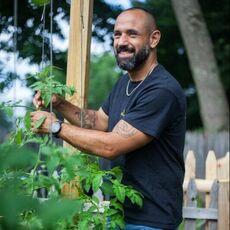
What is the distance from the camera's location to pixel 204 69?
1221 centimetres

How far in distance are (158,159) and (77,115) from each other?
590mm

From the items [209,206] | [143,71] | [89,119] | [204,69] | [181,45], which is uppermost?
[181,45]

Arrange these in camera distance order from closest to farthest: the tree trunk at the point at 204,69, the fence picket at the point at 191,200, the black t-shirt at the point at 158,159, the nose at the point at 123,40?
the black t-shirt at the point at 158,159 < the nose at the point at 123,40 < the fence picket at the point at 191,200 < the tree trunk at the point at 204,69

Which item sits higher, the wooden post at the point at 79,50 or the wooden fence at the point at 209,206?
the wooden post at the point at 79,50

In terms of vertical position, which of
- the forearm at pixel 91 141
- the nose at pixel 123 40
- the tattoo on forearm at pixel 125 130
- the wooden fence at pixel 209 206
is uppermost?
the nose at pixel 123 40

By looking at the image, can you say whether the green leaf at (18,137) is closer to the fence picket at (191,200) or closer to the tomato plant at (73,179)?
the tomato plant at (73,179)

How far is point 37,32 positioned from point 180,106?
2.71m

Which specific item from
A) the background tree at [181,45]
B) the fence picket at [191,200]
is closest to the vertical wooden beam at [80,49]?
the fence picket at [191,200]

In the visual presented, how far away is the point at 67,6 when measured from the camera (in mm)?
4520

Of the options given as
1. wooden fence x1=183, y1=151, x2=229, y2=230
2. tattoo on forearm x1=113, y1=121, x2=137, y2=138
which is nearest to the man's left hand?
tattoo on forearm x1=113, y1=121, x2=137, y2=138

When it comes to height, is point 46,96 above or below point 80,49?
below

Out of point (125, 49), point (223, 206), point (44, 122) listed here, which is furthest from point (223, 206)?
point (44, 122)

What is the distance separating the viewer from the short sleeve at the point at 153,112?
2732 millimetres

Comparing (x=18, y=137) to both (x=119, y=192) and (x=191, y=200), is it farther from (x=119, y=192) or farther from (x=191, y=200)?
(x=191, y=200)
